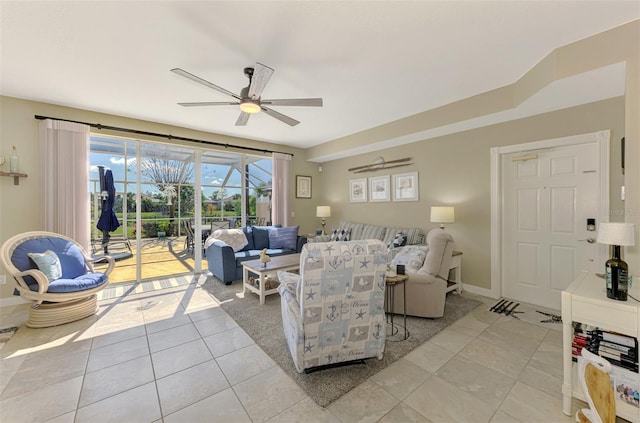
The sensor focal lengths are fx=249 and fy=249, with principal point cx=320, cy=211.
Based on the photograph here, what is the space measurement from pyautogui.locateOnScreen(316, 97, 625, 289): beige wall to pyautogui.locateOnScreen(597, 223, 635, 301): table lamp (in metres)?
Answer: 1.74

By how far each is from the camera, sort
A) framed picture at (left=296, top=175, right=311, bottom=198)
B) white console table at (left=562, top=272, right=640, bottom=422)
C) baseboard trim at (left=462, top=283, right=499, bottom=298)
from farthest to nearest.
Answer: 1. framed picture at (left=296, top=175, right=311, bottom=198)
2. baseboard trim at (left=462, top=283, right=499, bottom=298)
3. white console table at (left=562, top=272, right=640, bottom=422)

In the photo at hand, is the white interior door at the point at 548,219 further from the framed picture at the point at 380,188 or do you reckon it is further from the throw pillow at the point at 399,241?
the framed picture at the point at 380,188

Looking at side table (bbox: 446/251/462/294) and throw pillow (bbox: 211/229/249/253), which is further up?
throw pillow (bbox: 211/229/249/253)

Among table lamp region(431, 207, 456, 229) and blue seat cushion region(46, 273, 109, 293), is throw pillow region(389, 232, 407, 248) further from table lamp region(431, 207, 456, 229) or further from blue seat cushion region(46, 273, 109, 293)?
blue seat cushion region(46, 273, 109, 293)

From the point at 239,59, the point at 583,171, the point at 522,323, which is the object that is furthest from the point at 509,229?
the point at 239,59

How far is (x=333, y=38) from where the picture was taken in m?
2.11

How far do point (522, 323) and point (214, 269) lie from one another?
4.47 m

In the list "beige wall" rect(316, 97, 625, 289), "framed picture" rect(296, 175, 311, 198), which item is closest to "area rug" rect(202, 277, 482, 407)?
"beige wall" rect(316, 97, 625, 289)

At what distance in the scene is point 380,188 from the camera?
199 inches

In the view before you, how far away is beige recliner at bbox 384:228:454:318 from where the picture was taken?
2832mm

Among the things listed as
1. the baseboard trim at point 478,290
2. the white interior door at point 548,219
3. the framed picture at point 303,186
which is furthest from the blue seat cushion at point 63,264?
the white interior door at point 548,219

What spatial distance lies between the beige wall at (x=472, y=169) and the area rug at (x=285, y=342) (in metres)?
0.88

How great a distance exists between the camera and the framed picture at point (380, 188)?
194 inches

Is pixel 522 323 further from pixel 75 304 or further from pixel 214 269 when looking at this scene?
pixel 75 304
